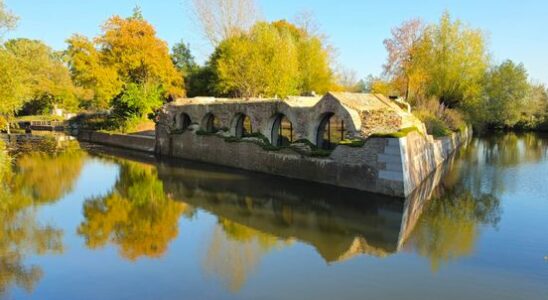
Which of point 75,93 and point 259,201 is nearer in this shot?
point 259,201

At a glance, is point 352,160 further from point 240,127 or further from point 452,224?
point 240,127

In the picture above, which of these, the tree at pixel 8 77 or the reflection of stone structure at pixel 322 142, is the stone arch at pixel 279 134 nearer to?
the reflection of stone structure at pixel 322 142

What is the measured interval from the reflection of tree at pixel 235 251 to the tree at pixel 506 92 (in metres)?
38.0

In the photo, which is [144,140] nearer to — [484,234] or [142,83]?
[142,83]

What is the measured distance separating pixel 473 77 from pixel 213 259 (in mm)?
33177

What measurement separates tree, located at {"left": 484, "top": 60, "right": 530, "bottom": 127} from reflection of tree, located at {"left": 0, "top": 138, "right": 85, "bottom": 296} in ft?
129

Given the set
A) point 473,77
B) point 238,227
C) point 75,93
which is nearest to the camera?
point 238,227

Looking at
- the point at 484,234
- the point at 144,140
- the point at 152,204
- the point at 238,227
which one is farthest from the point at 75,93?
the point at 484,234

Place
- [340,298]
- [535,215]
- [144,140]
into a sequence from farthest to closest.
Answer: [144,140] < [535,215] < [340,298]

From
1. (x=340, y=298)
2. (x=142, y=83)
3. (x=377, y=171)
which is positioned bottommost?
(x=340, y=298)

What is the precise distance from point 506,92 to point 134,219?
1727 inches

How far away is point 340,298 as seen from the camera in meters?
7.73

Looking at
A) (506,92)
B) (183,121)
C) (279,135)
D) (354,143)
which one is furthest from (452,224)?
(506,92)

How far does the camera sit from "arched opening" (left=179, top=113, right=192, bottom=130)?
91.0 ft
